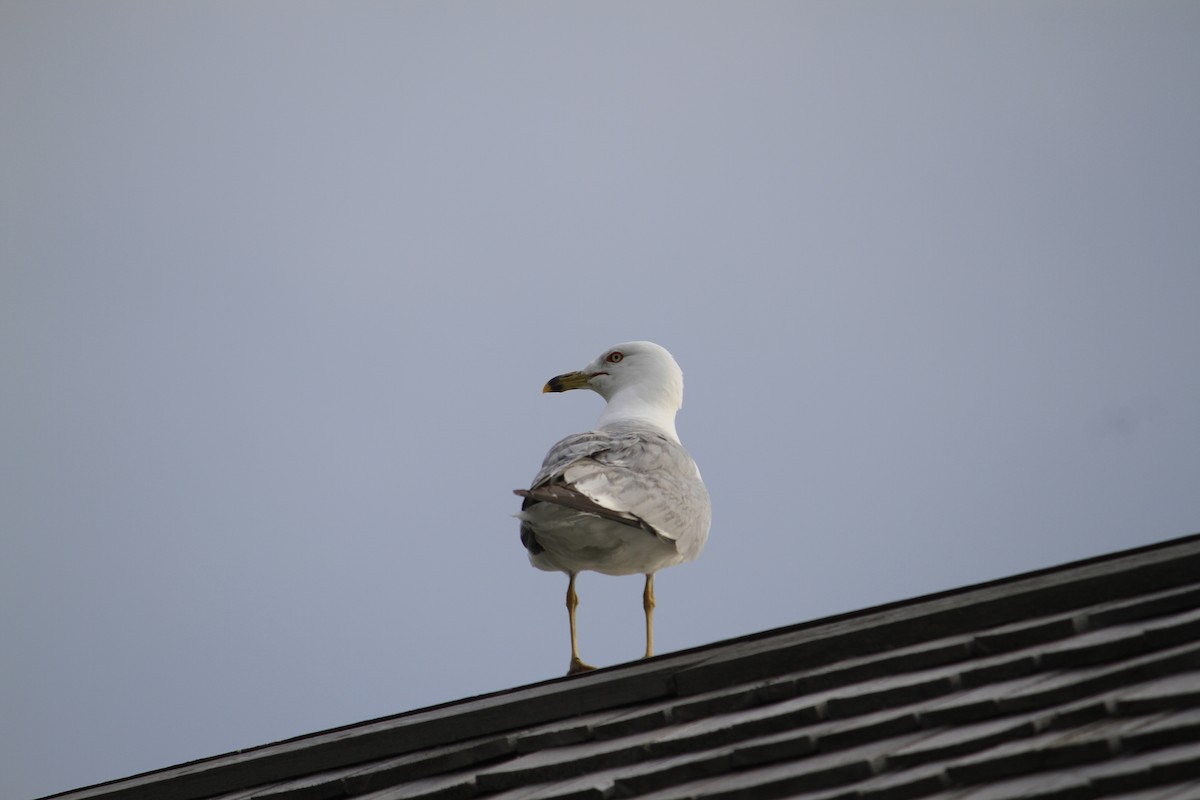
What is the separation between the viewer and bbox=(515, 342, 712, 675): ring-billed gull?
20.0 feet

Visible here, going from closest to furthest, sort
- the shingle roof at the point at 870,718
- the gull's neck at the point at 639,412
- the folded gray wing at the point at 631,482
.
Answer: the shingle roof at the point at 870,718, the folded gray wing at the point at 631,482, the gull's neck at the point at 639,412

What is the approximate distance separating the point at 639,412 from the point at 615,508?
7.58ft

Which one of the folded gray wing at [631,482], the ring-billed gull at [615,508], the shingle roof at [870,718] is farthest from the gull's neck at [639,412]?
the shingle roof at [870,718]

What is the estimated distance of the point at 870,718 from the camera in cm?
293

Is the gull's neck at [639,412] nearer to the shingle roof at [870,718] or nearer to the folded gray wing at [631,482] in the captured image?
the folded gray wing at [631,482]

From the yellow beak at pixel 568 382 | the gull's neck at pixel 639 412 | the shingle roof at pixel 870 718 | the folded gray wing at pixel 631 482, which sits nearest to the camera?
the shingle roof at pixel 870 718

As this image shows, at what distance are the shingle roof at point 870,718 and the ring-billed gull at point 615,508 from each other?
2176 millimetres

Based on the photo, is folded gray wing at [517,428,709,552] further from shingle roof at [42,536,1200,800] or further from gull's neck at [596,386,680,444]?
shingle roof at [42,536,1200,800]

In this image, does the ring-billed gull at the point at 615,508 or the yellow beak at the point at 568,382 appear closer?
the ring-billed gull at the point at 615,508

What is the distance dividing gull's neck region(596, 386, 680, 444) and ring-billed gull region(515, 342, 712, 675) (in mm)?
212

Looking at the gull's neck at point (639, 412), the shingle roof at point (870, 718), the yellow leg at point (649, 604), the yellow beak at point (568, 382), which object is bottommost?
the shingle roof at point (870, 718)

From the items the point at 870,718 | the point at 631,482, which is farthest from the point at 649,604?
the point at 870,718

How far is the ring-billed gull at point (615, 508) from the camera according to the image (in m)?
6.09

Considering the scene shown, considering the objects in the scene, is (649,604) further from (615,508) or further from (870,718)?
(870,718)
